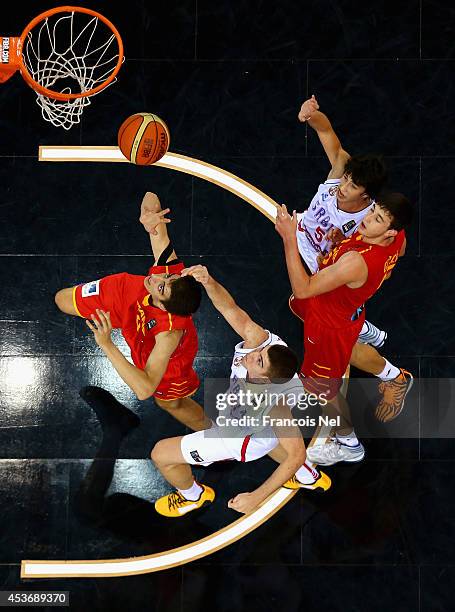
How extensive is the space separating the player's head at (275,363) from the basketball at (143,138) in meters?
1.74

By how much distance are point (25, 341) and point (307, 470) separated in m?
2.48

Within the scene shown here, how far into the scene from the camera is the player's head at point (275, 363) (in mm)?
4812

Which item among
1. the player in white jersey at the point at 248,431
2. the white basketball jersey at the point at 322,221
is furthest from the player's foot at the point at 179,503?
the white basketball jersey at the point at 322,221

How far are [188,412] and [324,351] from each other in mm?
1201

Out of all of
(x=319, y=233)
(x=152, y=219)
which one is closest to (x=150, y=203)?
(x=152, y=219)

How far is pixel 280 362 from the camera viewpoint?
4.81 meters

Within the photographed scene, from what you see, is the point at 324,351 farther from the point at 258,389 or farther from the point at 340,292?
the point at 258,389

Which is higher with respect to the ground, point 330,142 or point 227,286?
point 330,142

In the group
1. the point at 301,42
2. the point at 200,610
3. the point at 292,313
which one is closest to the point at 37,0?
the point at 301,42

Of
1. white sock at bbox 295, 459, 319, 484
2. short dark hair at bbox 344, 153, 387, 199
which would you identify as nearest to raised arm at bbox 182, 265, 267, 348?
short dark hair at bbox 344, 153, 387, 199

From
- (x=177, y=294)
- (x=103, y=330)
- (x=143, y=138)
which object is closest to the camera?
(x=103, y=330)

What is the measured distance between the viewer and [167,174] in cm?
637

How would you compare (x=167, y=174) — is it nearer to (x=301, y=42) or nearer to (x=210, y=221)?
(x=210, y=221)

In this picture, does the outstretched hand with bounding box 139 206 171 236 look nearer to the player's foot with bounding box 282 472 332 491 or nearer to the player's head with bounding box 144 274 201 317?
the player's head with bounding box 144 274 201 317
